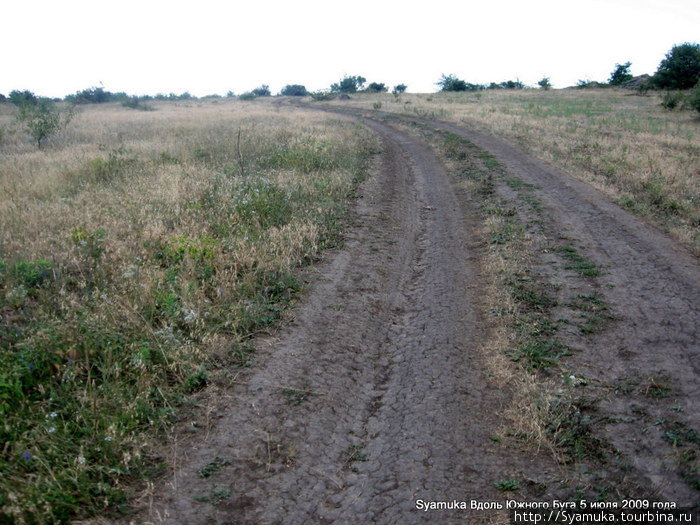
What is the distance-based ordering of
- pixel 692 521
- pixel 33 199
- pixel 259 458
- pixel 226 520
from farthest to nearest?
pixel 33 199 → pixel 259 458 → pixel 226 520 → pixel 692 521

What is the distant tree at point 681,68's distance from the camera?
3728 cm

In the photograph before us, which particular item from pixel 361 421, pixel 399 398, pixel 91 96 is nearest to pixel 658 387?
pixel 399 398

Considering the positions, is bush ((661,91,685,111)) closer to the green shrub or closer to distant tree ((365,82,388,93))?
the green shrub

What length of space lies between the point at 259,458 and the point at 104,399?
1.36 m

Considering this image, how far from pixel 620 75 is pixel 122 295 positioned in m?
62.4

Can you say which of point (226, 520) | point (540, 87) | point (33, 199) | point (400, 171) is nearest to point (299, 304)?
point (226, 520)

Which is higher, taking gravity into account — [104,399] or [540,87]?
[540,87]

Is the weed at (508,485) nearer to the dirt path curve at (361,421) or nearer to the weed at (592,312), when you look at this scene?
the dirt path curve at (361,421)

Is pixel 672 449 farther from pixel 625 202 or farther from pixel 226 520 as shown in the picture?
pixel 625 202

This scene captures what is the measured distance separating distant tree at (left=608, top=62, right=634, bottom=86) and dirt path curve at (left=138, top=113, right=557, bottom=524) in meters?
57.7

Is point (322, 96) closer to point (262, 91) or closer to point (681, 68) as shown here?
point (262, 91)

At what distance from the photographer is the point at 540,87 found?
189 ft

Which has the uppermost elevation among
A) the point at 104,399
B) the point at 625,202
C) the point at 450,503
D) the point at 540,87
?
the point at 540,87

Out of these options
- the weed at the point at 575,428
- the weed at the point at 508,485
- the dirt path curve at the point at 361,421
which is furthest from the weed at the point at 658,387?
the weed at the point at 508,485
